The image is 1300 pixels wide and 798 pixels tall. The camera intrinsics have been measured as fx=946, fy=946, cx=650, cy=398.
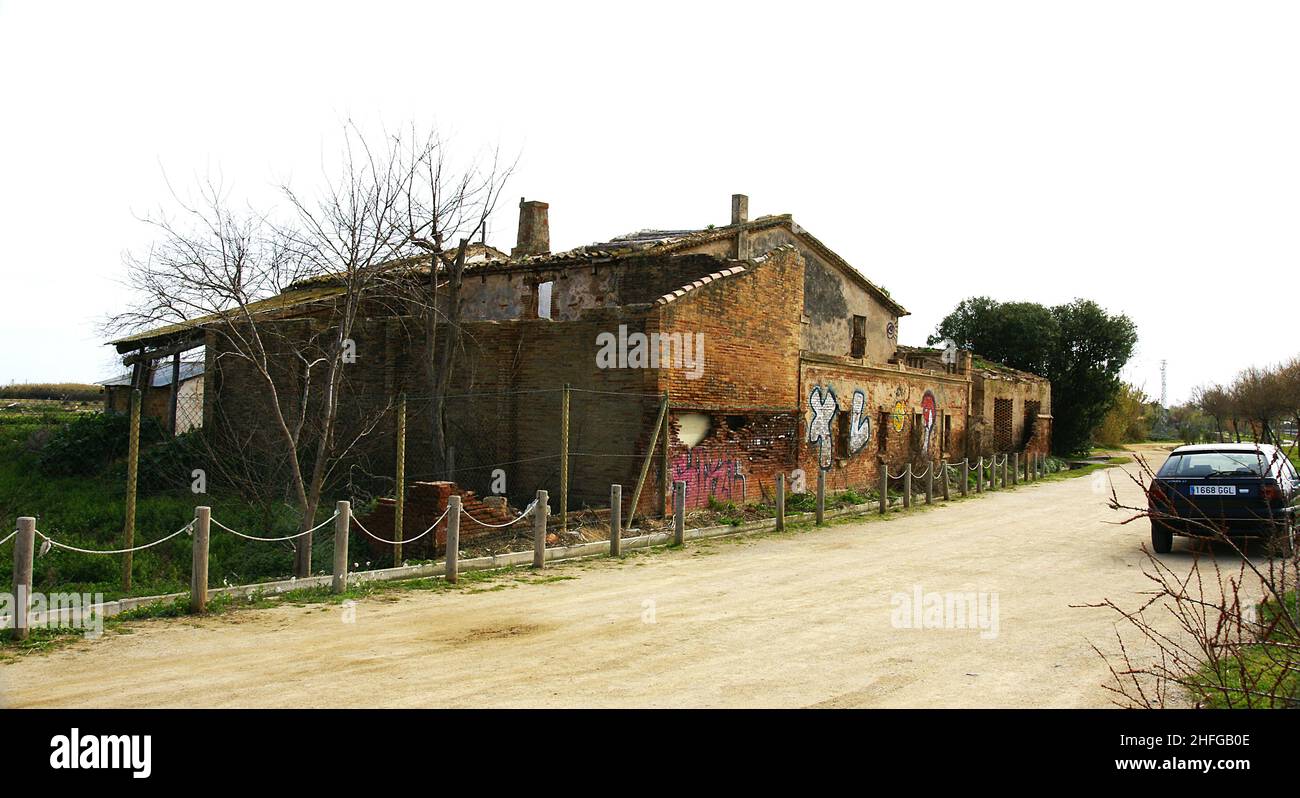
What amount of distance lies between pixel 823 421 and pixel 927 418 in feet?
23.3

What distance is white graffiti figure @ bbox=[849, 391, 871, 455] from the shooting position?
2269 cm

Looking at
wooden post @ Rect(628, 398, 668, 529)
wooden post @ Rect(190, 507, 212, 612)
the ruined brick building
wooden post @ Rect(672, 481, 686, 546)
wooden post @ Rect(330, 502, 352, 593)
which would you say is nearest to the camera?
wooden post @ Rect(190, 507, 212, 612)

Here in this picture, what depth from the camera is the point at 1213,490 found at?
1279 cm

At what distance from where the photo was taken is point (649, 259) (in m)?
21.8

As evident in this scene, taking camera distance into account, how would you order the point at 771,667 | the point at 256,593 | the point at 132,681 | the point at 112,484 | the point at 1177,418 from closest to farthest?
the point at 132,681 < the point at 771,667 < the point at 256,593 < the point at 112,484 < the point at 1177,418

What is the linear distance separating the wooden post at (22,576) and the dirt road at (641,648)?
A: 595 mm

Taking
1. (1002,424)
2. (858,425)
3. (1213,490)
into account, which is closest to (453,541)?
(1213,490)

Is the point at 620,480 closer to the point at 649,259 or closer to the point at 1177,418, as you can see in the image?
the point at 649,259

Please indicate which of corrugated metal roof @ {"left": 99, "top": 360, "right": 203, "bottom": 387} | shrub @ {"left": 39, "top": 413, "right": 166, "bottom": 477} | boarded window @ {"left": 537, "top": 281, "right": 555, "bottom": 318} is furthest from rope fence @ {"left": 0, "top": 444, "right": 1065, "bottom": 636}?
corrugated metal roof @ {"left": 99, "top": 360, "right": 203, "bottom": 387}

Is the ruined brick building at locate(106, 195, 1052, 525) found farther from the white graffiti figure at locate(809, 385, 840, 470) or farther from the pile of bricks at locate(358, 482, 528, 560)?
the pile of bricks at locate(358, 482, 528, 560)

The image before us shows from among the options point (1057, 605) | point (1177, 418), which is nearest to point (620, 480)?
point (1057, 605)

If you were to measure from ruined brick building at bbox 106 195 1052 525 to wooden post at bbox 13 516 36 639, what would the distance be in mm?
6244

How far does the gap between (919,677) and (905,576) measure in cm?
506
